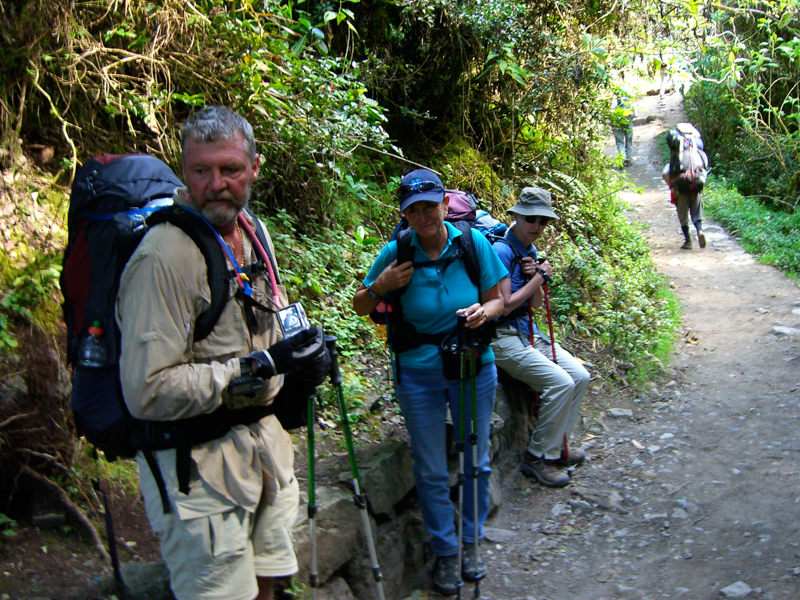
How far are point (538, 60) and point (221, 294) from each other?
6.83 metres

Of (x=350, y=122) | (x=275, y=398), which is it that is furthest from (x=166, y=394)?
(x=350, y=122)

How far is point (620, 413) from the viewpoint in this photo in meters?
6.48

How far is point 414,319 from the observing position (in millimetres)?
3742

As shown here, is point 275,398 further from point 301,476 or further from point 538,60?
point 538,60

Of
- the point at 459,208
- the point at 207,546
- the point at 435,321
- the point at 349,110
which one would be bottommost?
the point at 207,546

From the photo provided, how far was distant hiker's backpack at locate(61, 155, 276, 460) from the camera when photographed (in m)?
2.28

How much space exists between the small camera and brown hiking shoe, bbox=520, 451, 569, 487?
137 inches

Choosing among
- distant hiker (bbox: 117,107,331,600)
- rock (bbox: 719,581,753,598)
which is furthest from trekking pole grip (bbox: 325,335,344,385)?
rock (bbox: 719,581,753,598)

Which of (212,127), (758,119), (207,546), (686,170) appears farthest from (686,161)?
(207,546)

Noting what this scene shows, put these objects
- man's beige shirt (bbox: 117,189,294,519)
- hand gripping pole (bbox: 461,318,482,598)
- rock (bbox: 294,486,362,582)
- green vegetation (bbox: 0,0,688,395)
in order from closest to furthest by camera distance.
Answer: man's beige shirt (bbox: 117,189,294,519) < rock (bbox: 294,486,362,582) < hand gripping pole (bbox: 461,318,482,598) < green vegetation (bbox: 0,0,688,395)

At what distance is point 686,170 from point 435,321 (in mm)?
8974

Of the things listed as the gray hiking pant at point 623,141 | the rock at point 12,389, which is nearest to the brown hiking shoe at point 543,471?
the rock at point 12,389

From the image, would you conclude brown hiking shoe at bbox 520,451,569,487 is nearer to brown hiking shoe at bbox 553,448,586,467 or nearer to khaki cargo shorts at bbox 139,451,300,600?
brown hiking shoe at bbox 553,448,586,467

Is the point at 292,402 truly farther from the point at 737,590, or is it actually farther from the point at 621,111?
the point at 621,111
